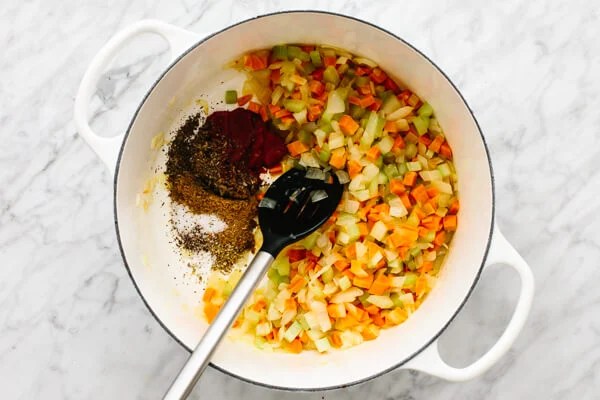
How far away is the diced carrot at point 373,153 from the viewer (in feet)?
4.30

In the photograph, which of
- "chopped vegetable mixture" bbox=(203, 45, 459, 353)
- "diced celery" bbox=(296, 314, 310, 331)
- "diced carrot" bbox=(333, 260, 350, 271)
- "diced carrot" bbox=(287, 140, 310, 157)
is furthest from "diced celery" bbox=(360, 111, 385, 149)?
"diced celery" bbox=(296, 314, 310, 331)

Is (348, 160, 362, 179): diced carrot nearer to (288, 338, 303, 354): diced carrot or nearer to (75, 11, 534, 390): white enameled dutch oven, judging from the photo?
(75, 11, 534, 390): white enameled dutch oven

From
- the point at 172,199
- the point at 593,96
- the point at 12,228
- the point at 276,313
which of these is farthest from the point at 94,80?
the point at 593,96

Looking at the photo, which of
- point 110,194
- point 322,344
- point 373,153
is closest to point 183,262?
point 110,194

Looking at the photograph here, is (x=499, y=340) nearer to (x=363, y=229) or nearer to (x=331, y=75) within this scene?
(x=363, y=229)

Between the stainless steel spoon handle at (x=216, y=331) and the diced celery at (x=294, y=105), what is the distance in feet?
0.88

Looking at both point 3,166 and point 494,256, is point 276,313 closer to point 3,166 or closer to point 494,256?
point 494,256

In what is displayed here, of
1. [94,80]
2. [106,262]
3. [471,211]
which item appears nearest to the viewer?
[94,80]

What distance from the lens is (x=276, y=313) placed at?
4.35 ft

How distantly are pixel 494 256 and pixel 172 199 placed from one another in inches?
Result: 22.7

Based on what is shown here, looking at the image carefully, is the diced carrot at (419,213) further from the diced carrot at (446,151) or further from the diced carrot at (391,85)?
the diced carrot at (391,85)

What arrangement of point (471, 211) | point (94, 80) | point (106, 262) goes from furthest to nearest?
point (106, 262) → point (471, 211) → point (94, 80)

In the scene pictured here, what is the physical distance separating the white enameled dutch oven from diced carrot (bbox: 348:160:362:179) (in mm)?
162

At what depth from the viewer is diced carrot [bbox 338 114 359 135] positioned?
1316 mm
